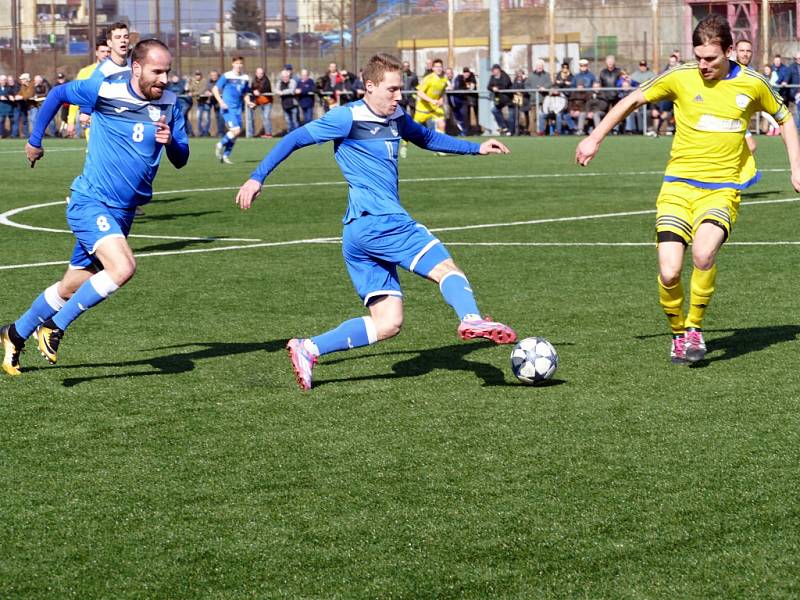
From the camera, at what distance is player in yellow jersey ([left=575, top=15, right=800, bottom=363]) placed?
319 inches

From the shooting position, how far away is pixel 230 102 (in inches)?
1141

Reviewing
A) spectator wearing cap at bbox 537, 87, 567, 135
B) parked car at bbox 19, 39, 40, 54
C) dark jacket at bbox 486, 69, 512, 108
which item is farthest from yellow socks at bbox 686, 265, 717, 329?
parked car at bbox 19, 39, 40, 54

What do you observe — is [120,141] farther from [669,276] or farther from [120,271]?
[669,276]

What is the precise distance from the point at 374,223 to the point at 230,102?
22.0 m

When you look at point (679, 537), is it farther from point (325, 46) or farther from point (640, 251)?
point (325, 46)

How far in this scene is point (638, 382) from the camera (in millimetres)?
7617

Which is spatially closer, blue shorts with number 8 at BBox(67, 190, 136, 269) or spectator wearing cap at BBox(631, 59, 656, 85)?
blue shorts with number 8 at BBox(67, 190, 136, 269)

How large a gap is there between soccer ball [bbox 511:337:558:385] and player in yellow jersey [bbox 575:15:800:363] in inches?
41.1

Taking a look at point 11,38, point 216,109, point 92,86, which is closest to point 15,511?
point 92,86

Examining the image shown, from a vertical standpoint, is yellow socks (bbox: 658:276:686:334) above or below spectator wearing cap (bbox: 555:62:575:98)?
below

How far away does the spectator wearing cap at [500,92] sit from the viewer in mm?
38156

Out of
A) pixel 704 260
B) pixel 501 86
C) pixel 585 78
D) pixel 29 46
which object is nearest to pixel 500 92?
pixel 501 86

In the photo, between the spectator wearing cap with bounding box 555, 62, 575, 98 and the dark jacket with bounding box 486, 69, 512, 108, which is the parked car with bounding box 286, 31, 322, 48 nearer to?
the dark jacket with bounding box 486, 69, 512, 108

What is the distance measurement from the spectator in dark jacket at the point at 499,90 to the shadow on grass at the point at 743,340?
29.2m
